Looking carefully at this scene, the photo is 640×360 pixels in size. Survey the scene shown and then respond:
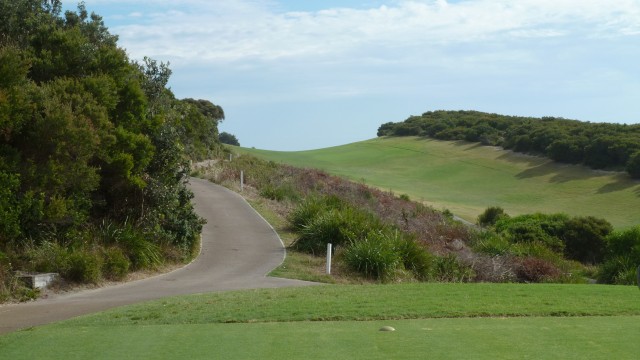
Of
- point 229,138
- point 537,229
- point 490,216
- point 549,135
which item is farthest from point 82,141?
point 229,138

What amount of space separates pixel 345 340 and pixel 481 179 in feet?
233

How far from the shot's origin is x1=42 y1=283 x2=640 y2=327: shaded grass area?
13.3m

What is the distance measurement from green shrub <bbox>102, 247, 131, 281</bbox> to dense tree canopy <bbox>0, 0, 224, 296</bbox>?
61cm

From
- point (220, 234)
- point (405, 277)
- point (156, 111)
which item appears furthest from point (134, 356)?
point (220, 234)

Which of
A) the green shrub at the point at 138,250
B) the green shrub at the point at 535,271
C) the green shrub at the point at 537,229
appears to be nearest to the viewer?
the green shrub at the point at 138,250

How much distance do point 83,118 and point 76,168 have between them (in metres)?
1.15

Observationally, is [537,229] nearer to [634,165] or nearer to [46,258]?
[634,165]

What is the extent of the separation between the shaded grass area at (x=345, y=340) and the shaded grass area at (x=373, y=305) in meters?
0.63

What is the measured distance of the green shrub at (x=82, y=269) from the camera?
19.4m

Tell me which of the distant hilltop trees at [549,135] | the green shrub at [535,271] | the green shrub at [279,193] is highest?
the distant hilltop trees at [549,135]

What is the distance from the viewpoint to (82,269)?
63.9 ft

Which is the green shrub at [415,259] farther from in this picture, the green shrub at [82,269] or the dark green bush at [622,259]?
the green shrub at [82,269]

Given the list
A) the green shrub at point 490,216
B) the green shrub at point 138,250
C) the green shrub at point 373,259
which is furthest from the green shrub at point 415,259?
the green shrub at point 490,216

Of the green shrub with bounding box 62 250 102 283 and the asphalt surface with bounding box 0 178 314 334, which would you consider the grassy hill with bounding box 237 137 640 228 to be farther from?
the green shrub with bounding box 62 250 102 283
